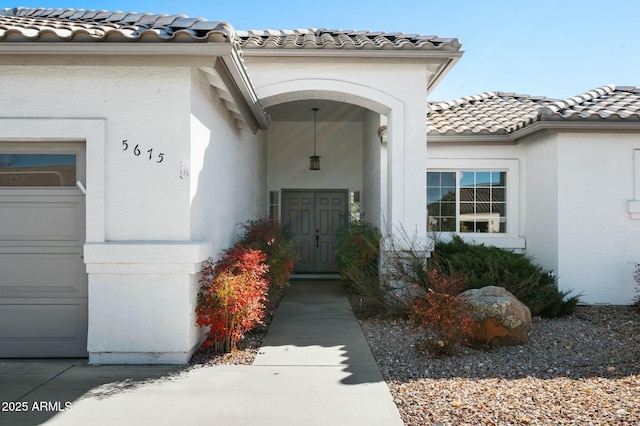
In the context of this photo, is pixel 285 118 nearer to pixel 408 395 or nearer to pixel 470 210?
pixel 470 210

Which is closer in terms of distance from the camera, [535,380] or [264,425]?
[264,425]

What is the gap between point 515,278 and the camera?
8555mm

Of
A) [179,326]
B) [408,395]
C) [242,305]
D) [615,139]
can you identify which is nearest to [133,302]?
[179,326]

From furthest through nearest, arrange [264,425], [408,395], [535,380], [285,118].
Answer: [285,118], [535,380], [408,395], [264,425]

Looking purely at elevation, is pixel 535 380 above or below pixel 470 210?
below

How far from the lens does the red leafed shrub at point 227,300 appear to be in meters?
6.05

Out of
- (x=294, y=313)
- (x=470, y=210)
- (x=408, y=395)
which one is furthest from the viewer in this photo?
(x=470, y=210)

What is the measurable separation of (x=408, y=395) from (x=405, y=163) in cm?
525

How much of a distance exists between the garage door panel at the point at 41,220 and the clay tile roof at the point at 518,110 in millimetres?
7240

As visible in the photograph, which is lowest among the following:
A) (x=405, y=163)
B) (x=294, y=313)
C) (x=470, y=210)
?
(x=294, y=313)

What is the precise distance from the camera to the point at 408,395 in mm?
4961

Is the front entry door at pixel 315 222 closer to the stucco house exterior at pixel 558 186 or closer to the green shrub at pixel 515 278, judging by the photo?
the stucco house exterior at pixel 558 186

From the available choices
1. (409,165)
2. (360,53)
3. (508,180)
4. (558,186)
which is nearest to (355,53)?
(360,53)

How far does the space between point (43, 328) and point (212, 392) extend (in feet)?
8.28
